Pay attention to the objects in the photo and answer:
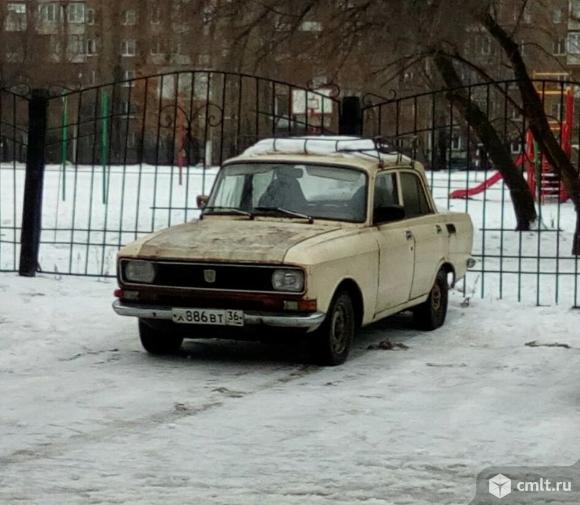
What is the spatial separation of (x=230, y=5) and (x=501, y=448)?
1332cm

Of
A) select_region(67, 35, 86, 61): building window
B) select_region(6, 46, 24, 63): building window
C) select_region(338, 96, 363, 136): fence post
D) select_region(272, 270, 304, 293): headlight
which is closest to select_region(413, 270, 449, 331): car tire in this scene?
select_region(338, 96, 363, 136): fence post

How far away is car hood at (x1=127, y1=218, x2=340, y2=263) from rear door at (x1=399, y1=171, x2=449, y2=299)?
1.31m

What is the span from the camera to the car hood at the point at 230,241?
9.15m

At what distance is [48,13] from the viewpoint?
66812 millimetres

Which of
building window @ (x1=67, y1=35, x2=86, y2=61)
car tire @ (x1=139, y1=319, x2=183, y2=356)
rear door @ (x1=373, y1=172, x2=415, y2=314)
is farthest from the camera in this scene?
building window @ (x1=67, y1=35, x2=86, y2=61)

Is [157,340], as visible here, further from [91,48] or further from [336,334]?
[91,48]

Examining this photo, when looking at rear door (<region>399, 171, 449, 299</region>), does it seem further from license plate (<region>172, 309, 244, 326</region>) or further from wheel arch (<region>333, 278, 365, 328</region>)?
license plate (<region>172, 309, 244, 326</region>)

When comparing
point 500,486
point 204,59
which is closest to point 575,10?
point 204,59

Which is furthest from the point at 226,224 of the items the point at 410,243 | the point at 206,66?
the point at 206,66

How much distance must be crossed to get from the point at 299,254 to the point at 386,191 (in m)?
2.00

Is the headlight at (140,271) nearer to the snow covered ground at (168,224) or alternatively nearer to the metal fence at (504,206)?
the metal fence at (504,206)

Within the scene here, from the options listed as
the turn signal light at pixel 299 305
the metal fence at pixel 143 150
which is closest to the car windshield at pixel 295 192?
the turn signal light at pixel 299 305

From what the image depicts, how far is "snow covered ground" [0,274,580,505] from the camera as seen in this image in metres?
6.08

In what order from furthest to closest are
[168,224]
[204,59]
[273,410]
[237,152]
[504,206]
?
[504,206], [204,59], [237,152], [168,224], [273,410]
